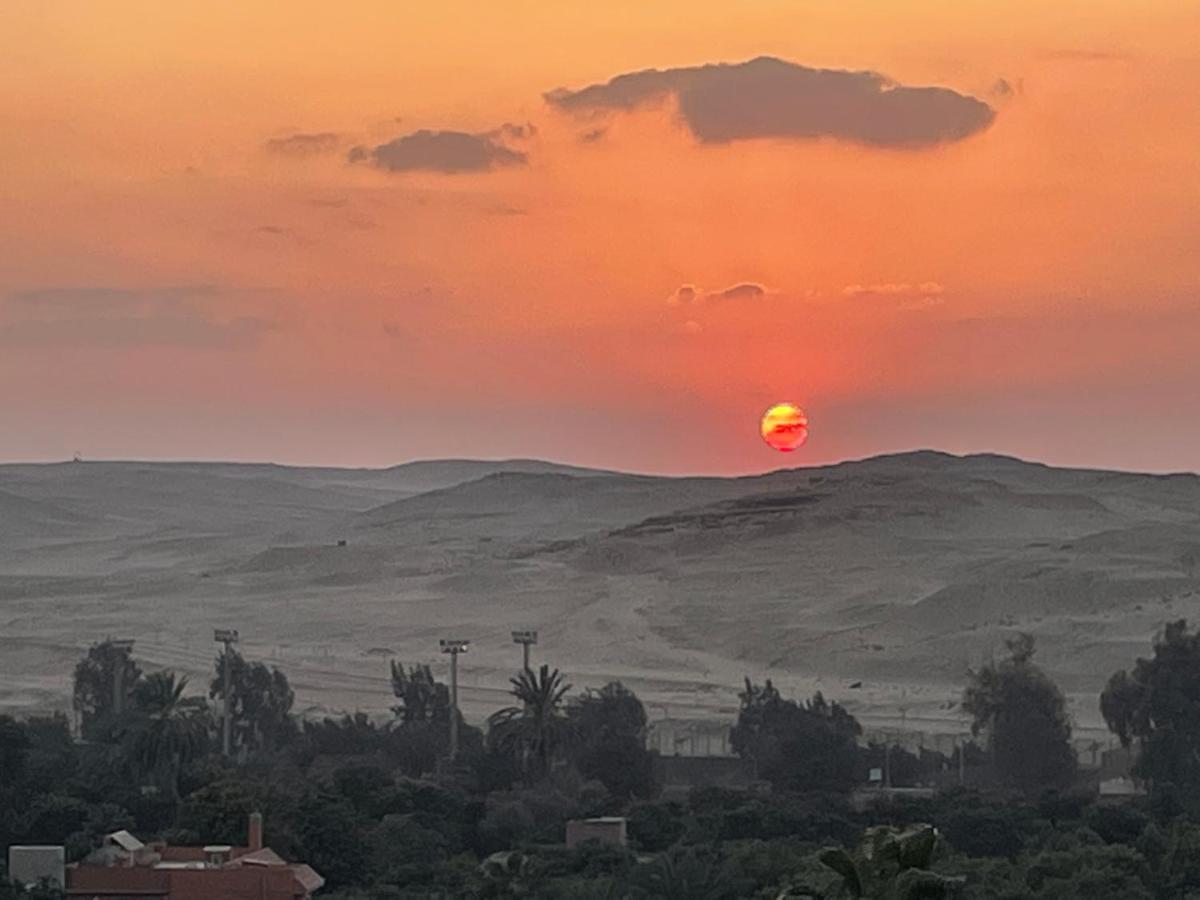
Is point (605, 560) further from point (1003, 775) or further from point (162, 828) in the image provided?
point (162, 828)

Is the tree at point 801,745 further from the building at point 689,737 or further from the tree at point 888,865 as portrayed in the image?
the tree at point 888,865

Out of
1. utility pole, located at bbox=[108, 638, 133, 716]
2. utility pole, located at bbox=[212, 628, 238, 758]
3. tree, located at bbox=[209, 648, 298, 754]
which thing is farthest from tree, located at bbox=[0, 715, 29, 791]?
utility pole, located at bbox=[108, 638, 133, 716]

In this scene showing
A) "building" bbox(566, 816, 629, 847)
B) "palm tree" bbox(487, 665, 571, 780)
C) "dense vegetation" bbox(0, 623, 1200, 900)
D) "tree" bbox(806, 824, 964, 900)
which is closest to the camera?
"tree" bbox(806, 824, 964, 900)

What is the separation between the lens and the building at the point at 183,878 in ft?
171

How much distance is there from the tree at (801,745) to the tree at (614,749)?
3.54m

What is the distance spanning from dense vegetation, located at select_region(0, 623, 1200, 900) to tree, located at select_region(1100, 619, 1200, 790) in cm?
9

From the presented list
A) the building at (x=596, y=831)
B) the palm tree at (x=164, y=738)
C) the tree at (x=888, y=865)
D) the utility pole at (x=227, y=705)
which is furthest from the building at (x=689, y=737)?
the tree at (x=888, y=865)

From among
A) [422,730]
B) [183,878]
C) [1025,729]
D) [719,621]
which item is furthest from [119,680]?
[719,621]

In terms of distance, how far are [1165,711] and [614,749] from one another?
1738cm

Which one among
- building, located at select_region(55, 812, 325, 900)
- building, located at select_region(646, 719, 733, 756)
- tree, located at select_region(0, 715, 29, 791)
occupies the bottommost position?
building, located at select_region(55, 812, 325, 900)

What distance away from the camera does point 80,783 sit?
75.1 metres

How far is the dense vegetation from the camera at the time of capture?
191 feet

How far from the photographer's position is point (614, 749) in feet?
282

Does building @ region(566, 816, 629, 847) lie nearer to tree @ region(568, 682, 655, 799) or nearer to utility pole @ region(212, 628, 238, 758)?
tree @ region(568, 682, 655, 799)
